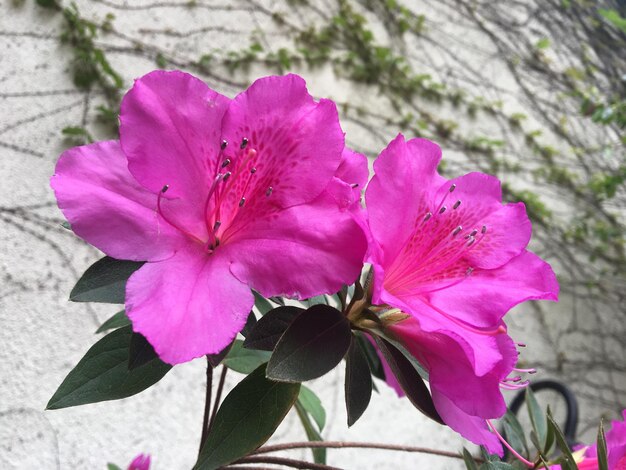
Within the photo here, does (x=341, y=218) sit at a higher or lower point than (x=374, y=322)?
higher

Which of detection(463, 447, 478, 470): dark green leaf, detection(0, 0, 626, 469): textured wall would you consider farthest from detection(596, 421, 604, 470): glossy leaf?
detection(0, 0, 626, 469): textured wall

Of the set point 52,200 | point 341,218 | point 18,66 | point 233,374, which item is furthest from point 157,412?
point 341,218

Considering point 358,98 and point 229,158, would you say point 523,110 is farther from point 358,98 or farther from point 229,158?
point 229,158

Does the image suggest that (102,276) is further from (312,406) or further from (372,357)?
(312,406)

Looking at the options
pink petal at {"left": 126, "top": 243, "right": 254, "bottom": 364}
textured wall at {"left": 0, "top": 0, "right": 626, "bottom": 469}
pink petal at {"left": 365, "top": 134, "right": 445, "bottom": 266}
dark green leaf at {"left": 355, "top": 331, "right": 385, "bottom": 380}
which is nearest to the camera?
pink petal at {"left": 126, "top": 243, "right": 254, "bottom": 364}

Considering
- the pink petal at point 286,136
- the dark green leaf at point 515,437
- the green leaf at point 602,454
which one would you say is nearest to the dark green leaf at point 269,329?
the pink petal at point 286,136

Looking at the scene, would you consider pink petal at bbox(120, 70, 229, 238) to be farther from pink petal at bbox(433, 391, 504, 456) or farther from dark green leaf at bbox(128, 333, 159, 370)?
pink petal at bbox(433, 391, 504, 456)

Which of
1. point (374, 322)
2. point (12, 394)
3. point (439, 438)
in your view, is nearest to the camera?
point (374, 322)
